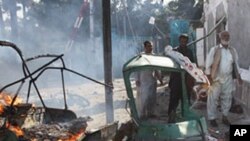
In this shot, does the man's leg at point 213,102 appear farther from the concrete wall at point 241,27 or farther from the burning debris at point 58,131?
the burning debris at point 58,131

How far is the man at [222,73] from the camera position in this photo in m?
8.52

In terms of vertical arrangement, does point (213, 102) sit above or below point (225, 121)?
above

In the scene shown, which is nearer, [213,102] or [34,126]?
[34,126]

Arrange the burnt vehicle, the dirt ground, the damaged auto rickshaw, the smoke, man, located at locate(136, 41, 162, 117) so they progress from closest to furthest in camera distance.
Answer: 1. the damaged auto rickshaw
2. the burnt vehicle
3. the dirt ground
4. man, located at locate(136, 41, 162, 117)
5. the smoke

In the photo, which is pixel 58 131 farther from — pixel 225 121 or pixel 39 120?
pixel 225 121

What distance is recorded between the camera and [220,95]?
8.79 m

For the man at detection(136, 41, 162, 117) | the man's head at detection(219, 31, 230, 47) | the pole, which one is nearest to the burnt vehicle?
the pole

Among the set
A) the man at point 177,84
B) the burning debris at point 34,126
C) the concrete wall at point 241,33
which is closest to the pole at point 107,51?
the man at point 177,84

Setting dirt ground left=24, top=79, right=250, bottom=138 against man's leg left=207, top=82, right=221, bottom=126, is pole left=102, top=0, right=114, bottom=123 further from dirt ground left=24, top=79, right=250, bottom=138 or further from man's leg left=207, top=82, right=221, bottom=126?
man's leg left=207, top=82, right=221, bottom=126

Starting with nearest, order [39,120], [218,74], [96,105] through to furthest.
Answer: [39,120] < [218,74] < [96,105]

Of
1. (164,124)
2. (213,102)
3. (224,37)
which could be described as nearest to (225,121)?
(213,102)

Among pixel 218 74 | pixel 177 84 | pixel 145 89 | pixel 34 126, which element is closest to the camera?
pixel 34 126

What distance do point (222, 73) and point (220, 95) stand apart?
55cm

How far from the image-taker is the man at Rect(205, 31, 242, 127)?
A: 8.52 metres
